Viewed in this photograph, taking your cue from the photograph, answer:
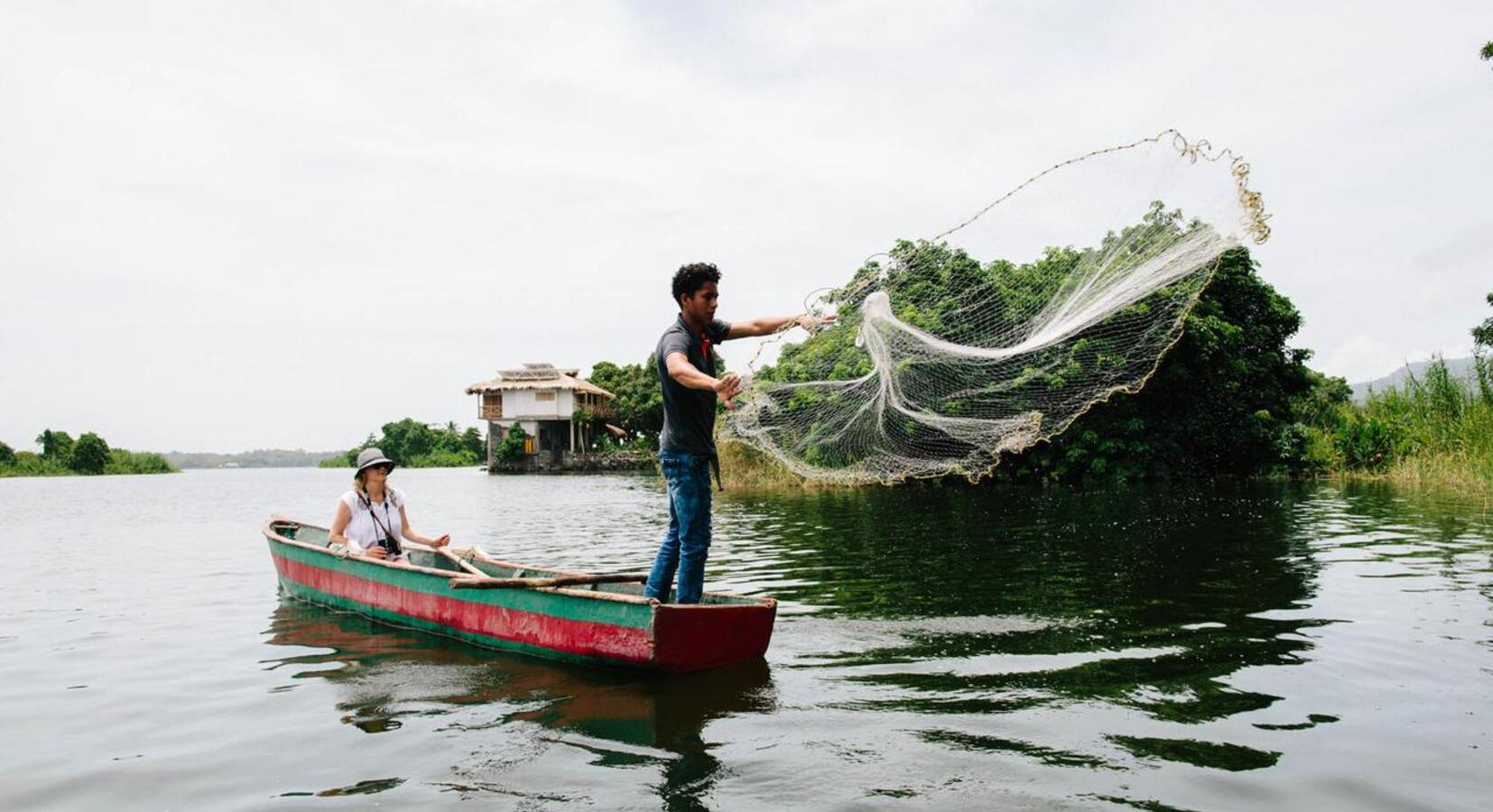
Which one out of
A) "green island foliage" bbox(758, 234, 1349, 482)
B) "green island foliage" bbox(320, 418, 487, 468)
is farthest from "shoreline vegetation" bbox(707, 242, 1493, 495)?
"green island foliage" bbox(320, 418, 487, 468)

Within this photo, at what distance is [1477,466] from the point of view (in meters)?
15.5

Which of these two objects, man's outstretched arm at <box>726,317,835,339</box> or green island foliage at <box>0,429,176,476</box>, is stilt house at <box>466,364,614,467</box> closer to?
green island foliage at <box>0,429,176,476</box>

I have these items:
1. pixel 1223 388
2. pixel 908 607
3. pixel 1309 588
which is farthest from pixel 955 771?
pixel 1223 388

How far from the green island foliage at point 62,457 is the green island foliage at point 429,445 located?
63.5 feet

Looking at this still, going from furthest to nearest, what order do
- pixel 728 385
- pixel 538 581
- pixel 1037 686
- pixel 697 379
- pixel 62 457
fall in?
pixel 62 457
pixel 538 581
pixel 697 379
pixel 1037 686
pixel 728 385

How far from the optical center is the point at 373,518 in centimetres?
908

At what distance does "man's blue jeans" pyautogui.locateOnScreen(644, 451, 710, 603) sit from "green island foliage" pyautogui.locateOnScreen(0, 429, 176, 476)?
85894 mm

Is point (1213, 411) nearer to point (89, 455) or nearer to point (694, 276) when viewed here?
point (694, 276)

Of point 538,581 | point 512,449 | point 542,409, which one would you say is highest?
point 542,409

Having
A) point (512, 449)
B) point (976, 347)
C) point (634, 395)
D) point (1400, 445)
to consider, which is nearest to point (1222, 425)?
point (1400, 445)

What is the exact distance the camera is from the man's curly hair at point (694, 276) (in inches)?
244

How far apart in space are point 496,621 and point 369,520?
2.63m

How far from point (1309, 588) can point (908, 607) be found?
3.55 meters

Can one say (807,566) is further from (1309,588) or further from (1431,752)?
(1431,752)
